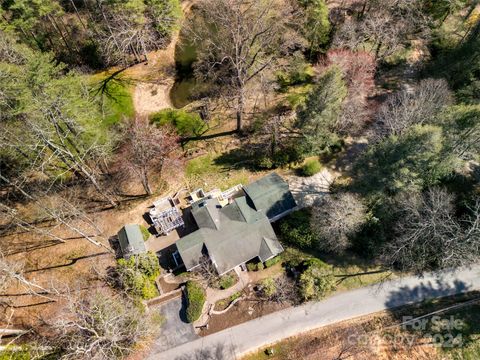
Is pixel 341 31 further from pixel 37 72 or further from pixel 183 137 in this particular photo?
pixel 37 72

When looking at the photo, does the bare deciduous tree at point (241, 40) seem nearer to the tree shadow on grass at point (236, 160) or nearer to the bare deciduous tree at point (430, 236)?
the tree shadow on grass at point (236, 160)

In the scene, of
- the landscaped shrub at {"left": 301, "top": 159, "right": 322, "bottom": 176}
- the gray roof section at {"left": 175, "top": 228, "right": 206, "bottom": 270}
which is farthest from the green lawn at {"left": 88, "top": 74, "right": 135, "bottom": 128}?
the landscaped shrub at {"left": 301, "top": 159, "right": 322, "bottom": 176}

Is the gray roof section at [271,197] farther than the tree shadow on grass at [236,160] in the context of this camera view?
No

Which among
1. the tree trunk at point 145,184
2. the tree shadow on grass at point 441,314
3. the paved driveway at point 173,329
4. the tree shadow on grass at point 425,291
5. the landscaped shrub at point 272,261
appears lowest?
the tree shadow on grass at point 441,314

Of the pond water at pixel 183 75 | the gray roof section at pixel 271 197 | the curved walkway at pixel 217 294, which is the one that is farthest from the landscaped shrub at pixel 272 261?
the pond water at pixel 183 75

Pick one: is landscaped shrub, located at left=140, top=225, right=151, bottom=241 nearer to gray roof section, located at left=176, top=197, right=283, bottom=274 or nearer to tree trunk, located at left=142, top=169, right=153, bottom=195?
tree trunk, located at left=142, top=169, right=153, bottom=195

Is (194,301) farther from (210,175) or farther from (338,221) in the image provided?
(338,221)
